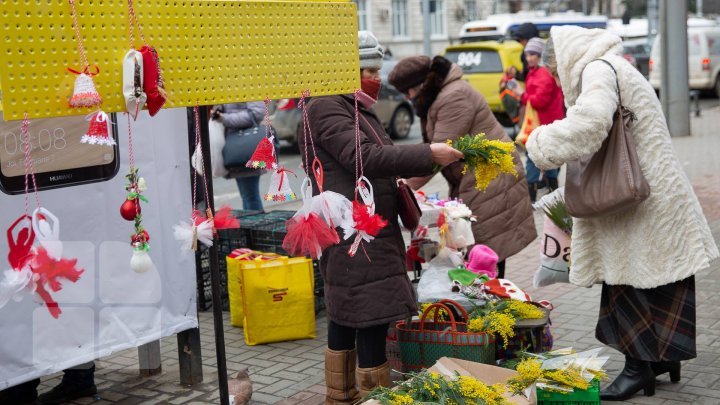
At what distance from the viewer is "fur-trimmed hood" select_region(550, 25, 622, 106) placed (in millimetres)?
4488

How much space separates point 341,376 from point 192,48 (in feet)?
6.37

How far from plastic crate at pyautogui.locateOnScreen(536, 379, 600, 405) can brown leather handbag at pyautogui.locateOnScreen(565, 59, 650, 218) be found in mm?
795

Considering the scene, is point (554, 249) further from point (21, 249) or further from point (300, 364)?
point (21, 249)

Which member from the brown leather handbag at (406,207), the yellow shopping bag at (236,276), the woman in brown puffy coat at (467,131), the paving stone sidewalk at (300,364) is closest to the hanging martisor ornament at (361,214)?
the brown leather handbag at (406,207)

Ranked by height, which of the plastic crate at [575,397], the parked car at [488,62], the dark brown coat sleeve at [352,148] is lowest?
the plastic crate at [575,397]

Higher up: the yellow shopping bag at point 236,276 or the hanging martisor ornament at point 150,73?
the hanging martisor ornament at point 150,73

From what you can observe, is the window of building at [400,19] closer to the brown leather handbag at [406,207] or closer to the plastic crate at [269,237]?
the plastic crate at [269,237]

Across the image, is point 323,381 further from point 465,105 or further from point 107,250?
point 465,105

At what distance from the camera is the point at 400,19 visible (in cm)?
4572

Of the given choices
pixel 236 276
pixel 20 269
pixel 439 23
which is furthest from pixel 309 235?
pixel 439 23

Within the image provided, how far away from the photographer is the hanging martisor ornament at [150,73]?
2852 millimetres

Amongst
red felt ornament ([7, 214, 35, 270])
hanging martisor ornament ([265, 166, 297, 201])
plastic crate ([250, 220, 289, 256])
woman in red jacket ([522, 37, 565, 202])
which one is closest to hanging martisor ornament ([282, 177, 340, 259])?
hanging martisor ornament ([265, 166, 297, 201])

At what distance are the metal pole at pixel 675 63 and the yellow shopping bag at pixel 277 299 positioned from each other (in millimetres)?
11312

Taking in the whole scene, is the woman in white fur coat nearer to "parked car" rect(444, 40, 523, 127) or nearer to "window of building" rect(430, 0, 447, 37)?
"parked car" rect(444, 40, 523, 127)
